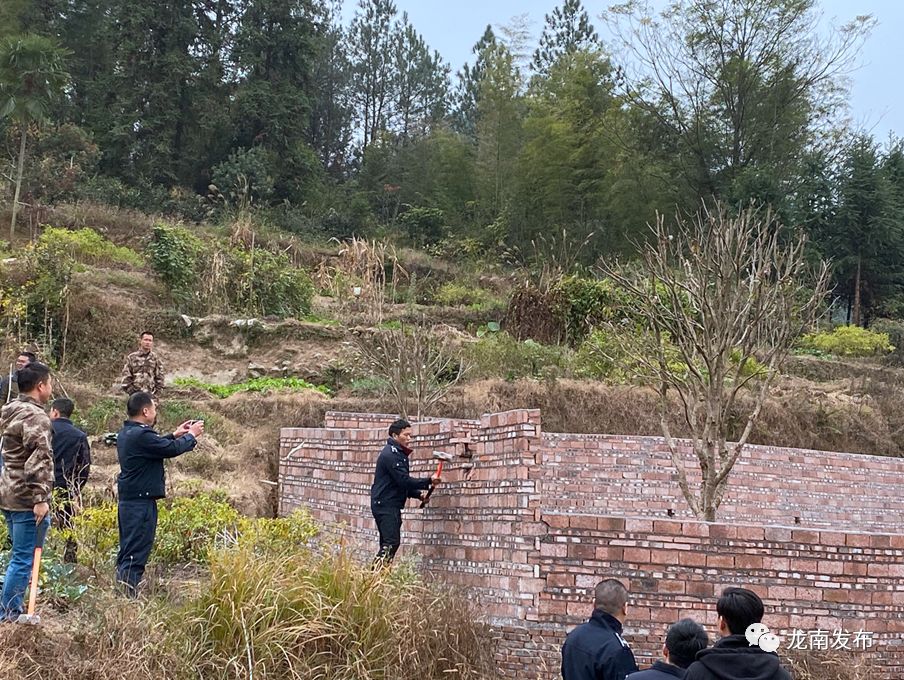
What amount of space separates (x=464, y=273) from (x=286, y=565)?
20522mm

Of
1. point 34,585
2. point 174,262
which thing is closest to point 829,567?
point 34,585

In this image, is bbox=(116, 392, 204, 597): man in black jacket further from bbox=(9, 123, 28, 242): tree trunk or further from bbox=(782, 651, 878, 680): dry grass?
bbox=(9, 123, 28, 242): tree trunk

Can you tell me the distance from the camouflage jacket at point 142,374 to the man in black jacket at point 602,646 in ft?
25.1

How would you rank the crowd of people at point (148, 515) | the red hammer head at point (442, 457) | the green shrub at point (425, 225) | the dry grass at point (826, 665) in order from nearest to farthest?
the crowd of people at point (148, 515)
the dry grass at point (826, 665)
the red hammer head at point (442, 457)
the green shrub at point (425, 225)

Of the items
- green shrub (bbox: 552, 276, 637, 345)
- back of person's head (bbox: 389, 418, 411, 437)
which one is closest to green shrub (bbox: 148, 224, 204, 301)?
green shrub (bbox: 552, 276, 637, 345)

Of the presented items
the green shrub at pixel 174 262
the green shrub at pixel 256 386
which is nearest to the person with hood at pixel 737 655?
the green shrub at pixel 256 386

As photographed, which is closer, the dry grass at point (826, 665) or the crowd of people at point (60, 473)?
the crowd of people at point (60, 473)

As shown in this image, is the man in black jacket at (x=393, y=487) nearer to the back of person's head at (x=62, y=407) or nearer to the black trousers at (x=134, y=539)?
the black trousers at (x=134, y=539)

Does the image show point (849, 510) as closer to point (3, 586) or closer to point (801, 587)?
point (801, 587)

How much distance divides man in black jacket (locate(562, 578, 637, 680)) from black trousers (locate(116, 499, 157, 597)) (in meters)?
3.07

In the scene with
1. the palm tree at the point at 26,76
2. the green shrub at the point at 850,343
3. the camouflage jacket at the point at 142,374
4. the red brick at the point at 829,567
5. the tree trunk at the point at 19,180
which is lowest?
the red brick at the point at 829,567

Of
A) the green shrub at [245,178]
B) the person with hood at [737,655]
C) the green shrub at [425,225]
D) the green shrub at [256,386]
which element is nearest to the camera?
the person with hood at [737,655]

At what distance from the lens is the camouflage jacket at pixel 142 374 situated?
10602 millimetres

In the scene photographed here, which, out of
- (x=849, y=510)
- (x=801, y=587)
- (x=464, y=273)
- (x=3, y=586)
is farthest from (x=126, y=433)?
(x=464, y=273)
